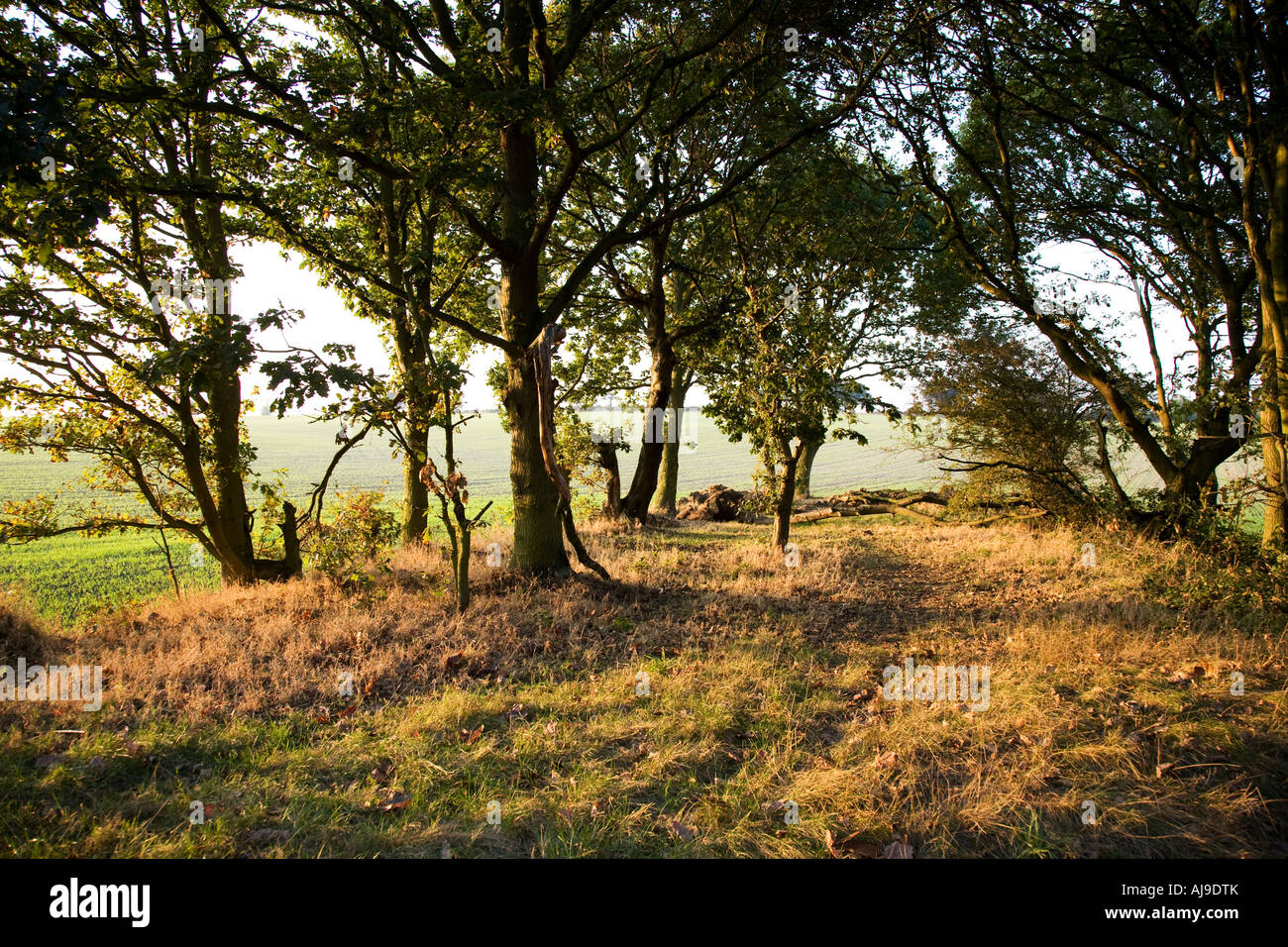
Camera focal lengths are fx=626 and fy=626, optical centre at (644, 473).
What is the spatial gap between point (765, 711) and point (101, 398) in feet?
33.5

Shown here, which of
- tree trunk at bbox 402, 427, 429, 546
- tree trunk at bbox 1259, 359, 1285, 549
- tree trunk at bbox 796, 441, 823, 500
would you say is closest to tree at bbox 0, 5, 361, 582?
tree trunk at bbox 402, 427, 429, 546

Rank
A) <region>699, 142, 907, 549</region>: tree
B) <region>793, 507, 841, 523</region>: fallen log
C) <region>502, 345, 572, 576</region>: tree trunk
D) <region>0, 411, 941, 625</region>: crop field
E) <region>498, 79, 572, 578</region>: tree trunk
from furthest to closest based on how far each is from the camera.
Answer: <region>793, 507, 841, 523</region>: fallen log
<region>0, 411, 941, 625</region>: crop field
<region>699, 142, 907, 549</region>: tree
<region>502, 345, 572, 576</region>: tree trunk
<region>498, 79, 572, 578</region>: tree trunk

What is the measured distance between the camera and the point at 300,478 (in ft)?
117

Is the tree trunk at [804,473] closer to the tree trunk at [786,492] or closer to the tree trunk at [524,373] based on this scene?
the tree trunk at [786,492]

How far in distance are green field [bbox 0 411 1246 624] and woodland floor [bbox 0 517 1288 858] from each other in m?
2.52

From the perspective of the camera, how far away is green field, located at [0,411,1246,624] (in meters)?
13.5

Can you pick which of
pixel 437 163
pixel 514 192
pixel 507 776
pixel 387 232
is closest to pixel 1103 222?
pixel 514 192

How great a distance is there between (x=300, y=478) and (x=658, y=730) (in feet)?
119

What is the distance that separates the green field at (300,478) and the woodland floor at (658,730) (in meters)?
2.52

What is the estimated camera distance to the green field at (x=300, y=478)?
13477 millimetres

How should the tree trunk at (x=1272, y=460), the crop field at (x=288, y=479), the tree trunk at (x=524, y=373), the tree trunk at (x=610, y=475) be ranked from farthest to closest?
the tree trunk at (x=610, y=475) → the crop field at (x=288, y=479) → the tree trunk at (x=524, y=373) → the tree trunk at (x=1272, y=460)

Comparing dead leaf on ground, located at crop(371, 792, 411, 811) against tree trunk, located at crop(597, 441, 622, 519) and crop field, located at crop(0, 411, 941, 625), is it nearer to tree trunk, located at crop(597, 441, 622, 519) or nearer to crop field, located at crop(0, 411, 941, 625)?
crop field, located at crop(0, 411, 941, 625)

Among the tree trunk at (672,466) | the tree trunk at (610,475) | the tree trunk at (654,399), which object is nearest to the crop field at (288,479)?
the tree trunk at (672,466)

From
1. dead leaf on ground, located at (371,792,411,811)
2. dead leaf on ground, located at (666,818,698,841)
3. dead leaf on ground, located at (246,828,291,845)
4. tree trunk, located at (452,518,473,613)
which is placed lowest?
dead leaf on ground, located at (666,818,698,841)
